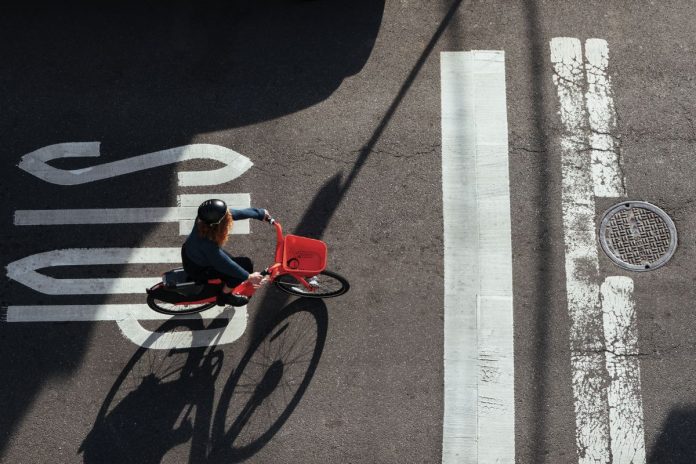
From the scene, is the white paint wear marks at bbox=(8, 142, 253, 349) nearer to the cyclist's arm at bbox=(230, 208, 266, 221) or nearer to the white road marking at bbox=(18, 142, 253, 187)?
the white road marking at bbox=(18, 142, 253, 187)

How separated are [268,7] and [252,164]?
87.8 inches

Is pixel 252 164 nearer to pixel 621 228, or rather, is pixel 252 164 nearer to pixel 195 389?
pixel 195 389

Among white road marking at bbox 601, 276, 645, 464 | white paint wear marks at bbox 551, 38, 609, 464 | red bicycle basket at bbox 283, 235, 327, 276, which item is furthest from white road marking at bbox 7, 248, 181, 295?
white road marking at bbox 601, 276, 645, 464

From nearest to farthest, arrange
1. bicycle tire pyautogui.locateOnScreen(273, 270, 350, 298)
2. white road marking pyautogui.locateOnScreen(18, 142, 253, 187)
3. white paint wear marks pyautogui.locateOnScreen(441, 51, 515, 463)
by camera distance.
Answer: white paint wear marks pyautogui.locateOnScreen(441, 51, 515, 463) → bicycle tire pyautogui.locateOnScreen(273, 270, 350, 298) → white road marking pyautogui.locateOnScreen(18, 142, 253, 187)

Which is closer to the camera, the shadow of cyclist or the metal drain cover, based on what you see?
the shadow of cyclist

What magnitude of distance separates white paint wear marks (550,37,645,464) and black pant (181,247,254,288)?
385 cm

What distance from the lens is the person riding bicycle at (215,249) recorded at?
5938 mm

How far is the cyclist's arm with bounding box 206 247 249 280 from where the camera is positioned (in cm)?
621

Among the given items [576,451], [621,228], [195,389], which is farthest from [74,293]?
[621,228]

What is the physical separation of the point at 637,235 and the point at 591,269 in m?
0.73

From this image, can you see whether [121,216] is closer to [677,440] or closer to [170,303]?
[170,303]

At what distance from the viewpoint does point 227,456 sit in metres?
7.44

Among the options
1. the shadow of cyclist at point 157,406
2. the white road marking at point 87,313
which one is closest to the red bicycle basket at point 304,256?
the white road marking at point 87,313

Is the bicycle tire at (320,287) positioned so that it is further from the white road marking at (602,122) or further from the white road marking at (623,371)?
the white road marking at (602,122)
